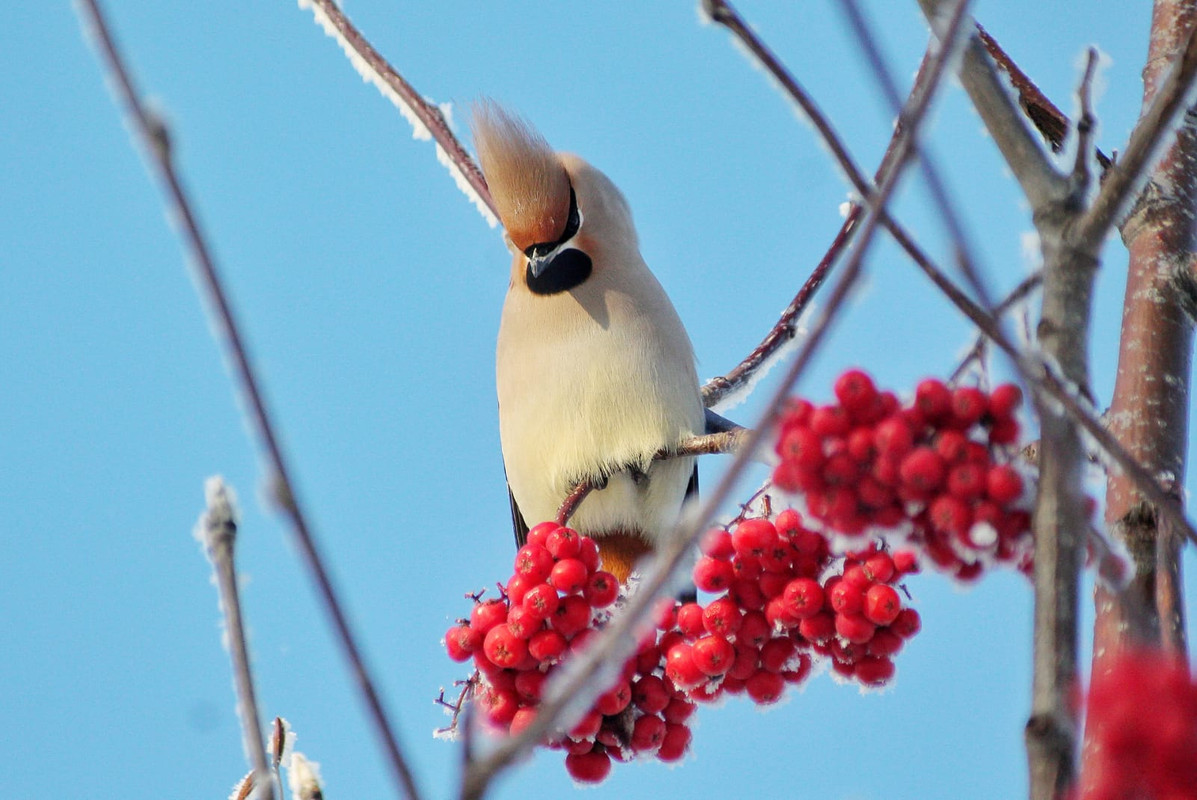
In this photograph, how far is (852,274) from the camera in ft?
2.50

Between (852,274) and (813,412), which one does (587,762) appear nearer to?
(813,412)

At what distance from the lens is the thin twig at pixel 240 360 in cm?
67

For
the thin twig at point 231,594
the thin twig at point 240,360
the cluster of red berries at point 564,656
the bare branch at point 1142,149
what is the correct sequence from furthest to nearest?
the cluster of red berries at point 564,656, the bare branch at point 1142,149, the thin twig at point 231,594, the thin twig at point 240,360

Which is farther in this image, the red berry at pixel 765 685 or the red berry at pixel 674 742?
the red berry at pixel 674 742

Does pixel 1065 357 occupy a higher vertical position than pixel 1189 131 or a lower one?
lower

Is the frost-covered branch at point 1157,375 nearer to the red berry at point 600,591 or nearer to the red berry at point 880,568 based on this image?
the red berry at point 880,568

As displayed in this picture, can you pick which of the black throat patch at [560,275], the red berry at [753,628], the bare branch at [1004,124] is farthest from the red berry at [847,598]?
the black throat patch at [560,275]

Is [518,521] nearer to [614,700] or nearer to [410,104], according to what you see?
[410,104]

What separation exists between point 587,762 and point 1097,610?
33.9 inches

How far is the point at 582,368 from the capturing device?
2.88 metres

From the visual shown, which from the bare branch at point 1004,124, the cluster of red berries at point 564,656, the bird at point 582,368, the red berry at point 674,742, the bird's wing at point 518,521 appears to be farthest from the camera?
the bird's wing at point 518,521

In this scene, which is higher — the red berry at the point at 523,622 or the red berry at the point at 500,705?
the red berry at the point at 523,622

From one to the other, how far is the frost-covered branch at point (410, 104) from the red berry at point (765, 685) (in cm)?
150

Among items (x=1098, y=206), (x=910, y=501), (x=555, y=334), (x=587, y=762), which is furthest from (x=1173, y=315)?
(x=555, y=334)
